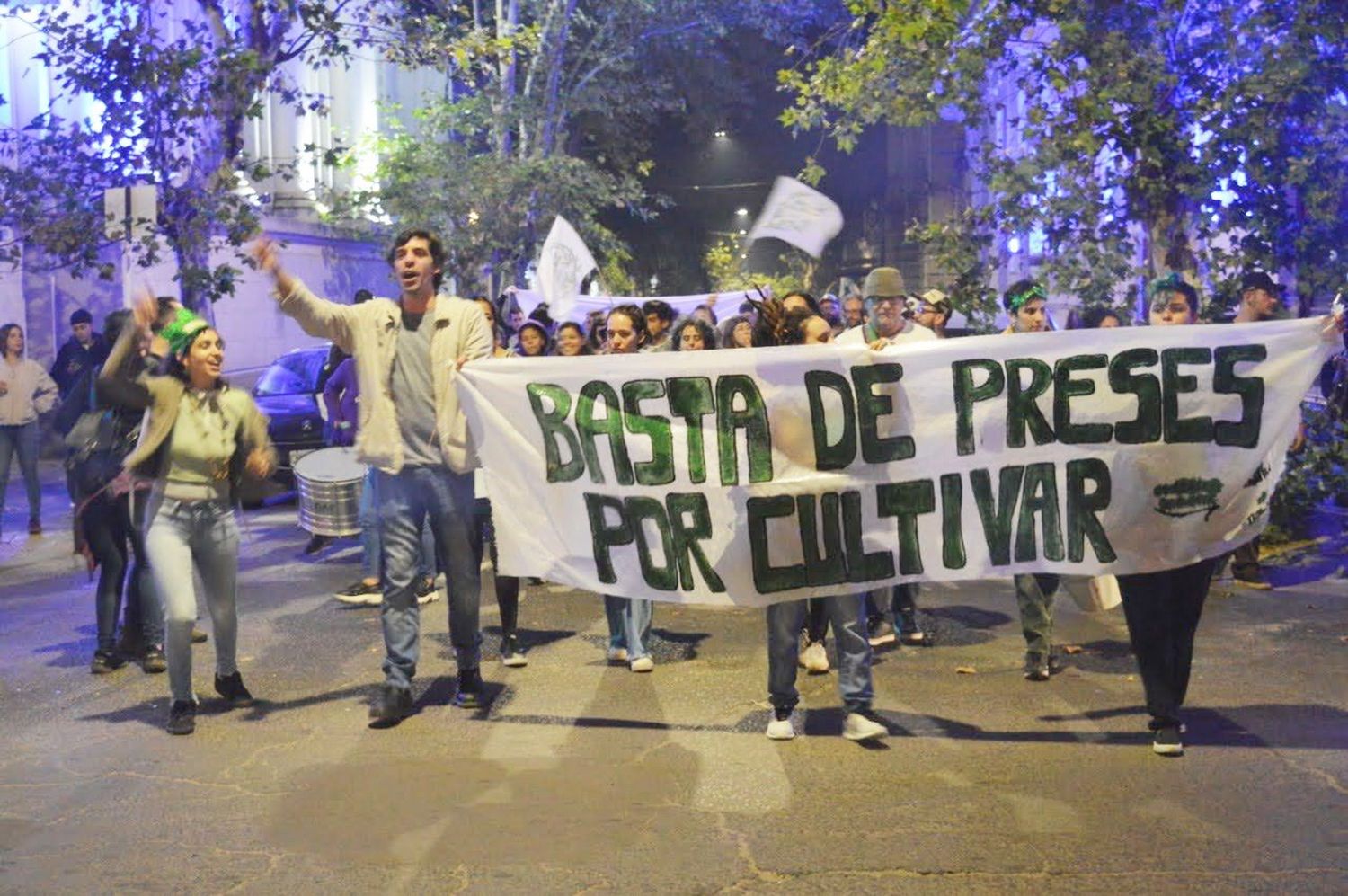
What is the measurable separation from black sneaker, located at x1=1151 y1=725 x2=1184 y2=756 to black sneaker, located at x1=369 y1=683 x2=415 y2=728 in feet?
10.8

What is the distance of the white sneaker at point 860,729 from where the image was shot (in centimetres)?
671

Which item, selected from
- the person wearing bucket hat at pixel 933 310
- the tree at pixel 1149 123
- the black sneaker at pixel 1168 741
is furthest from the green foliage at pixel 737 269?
the black sneaker at pixel 1168 741

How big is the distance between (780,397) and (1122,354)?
4.86ft

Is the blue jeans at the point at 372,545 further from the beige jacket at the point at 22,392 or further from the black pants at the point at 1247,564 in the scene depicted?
the black pants at the point at 1247,564

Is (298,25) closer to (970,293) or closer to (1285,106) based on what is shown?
(970,293)

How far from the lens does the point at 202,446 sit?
7.34 m

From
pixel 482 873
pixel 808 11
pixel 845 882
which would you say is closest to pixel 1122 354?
pixel 845 882

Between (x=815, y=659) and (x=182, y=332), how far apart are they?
3.50 metres

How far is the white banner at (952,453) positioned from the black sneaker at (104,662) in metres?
3.28

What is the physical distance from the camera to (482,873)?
5.21 m

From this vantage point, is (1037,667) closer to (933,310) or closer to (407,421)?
(407,421)

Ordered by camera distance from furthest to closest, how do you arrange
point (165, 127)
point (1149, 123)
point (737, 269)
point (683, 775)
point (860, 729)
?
point (737, 269)
point (165, 127)
point (1149, 123)
point (860, 729)
point (683, 775)

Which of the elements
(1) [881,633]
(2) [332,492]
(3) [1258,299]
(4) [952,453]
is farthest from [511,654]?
(3) [1258,299]

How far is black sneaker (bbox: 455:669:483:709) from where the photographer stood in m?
7.52
